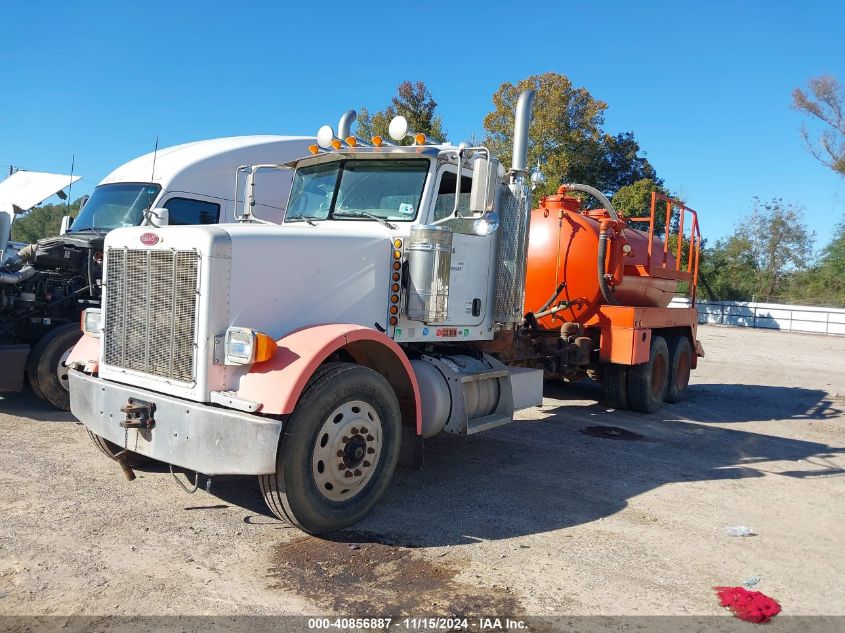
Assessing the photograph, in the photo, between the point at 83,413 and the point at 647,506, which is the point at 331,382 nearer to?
the point at 83,413

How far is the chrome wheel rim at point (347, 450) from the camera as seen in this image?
441 cm

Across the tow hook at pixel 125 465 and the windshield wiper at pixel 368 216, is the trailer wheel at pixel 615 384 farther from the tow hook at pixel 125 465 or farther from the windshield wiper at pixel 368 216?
the tow hook at pixel 125 465

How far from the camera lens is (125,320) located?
15.4ft

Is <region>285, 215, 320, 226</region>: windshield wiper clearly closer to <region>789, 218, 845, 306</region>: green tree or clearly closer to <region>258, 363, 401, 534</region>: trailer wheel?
<region>258, 363, 401, 534</region>: trailer wheel

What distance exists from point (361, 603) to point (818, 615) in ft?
8.30

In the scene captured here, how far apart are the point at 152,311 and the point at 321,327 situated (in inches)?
44.7

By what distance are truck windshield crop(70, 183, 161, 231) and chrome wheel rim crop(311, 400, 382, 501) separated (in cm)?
562

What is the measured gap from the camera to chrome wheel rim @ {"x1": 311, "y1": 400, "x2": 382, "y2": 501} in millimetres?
4410

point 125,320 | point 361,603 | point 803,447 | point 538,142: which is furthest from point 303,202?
point 538,142

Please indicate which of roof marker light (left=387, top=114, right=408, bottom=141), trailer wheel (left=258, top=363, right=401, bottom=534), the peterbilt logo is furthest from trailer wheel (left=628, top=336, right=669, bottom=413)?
the peterbilt logo

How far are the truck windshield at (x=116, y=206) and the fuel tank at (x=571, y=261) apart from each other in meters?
5.16

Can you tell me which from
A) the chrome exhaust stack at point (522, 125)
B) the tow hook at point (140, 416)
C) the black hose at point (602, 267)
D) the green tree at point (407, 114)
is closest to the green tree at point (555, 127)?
the green tree at point (407, 114)

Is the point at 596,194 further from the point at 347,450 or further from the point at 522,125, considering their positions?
the point at 347,450

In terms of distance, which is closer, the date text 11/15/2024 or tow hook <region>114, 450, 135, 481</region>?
the date text 11/15/2024
